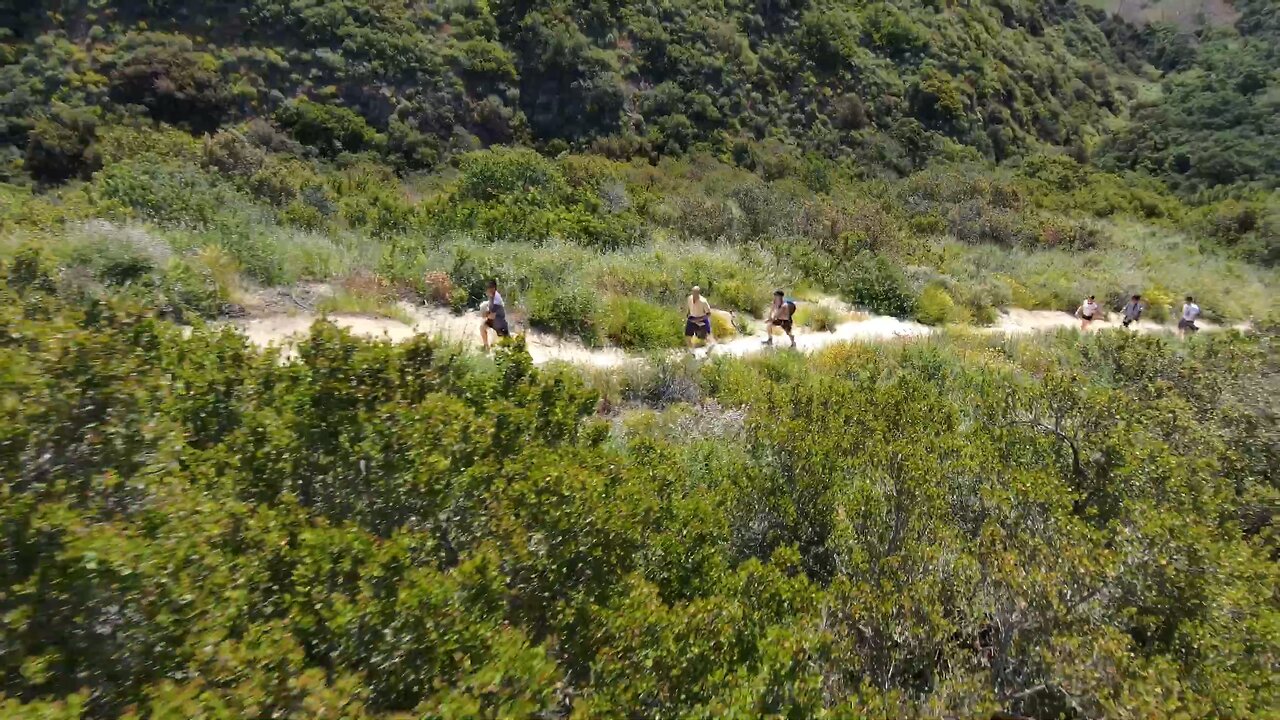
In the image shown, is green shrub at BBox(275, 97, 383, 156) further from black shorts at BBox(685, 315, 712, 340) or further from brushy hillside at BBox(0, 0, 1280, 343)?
black shorts at BBox(685, 315, 712, 340)

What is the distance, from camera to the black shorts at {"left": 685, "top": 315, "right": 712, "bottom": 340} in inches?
464

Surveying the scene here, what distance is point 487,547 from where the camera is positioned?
3.18 meters

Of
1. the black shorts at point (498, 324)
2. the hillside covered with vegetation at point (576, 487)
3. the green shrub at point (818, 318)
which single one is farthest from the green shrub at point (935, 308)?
the black shorts at point (498, 324)

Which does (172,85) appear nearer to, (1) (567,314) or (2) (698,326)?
(1) (567,314)

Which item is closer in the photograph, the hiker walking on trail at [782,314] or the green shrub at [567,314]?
the green shrub at [567,314]

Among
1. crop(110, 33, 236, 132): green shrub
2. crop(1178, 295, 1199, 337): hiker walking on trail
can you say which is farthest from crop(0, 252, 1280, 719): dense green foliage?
crop(110, 33, 236, 132): green shrub

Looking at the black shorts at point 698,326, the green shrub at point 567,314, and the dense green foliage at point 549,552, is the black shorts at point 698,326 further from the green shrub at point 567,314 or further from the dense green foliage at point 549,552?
the dense green foliage at point 549,552

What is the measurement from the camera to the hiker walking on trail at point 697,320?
11.7 metres

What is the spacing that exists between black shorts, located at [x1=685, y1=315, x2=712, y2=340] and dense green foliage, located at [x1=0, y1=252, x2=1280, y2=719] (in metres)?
6.11

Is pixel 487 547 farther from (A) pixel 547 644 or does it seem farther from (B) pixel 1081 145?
(B) pixel 1081 145

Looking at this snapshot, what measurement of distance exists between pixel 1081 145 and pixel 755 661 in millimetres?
47001

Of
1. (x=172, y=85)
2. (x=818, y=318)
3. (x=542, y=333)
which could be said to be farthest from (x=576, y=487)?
(x=172, y=85)

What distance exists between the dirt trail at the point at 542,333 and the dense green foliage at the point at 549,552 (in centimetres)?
426

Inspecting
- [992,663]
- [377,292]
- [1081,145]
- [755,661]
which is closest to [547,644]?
[755,661]
